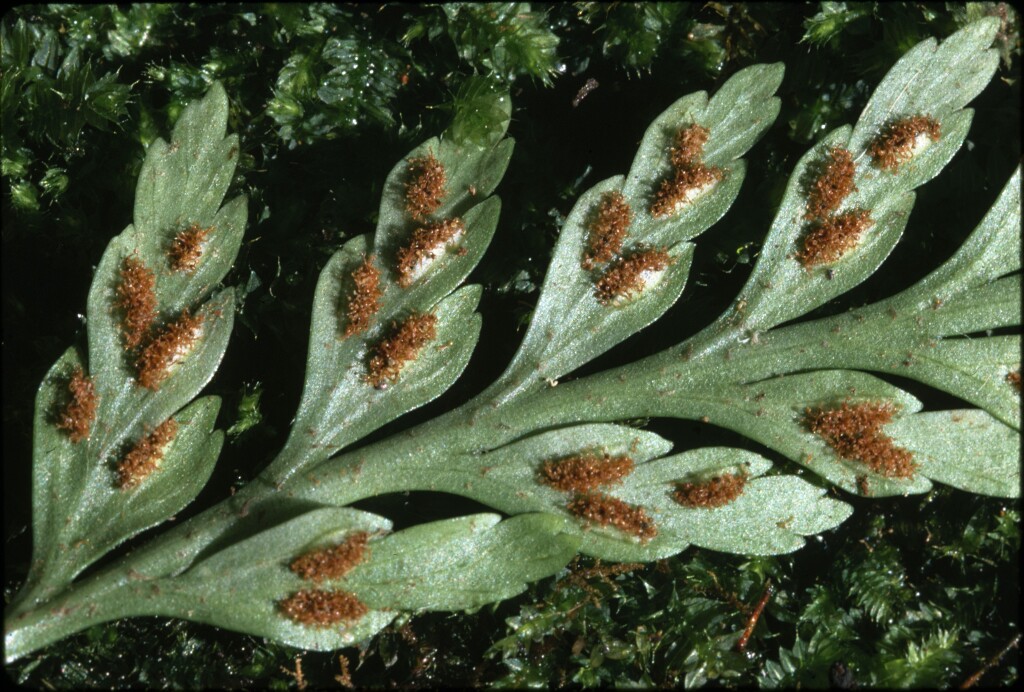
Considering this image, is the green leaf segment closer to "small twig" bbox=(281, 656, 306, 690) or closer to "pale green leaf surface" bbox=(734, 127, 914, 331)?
"pale green leaf surface" bbox=(734, 127, 914, 331)

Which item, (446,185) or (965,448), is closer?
(965,448)

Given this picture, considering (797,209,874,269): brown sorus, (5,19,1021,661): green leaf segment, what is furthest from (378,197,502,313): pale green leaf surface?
(797,209,874,269): brown sorus

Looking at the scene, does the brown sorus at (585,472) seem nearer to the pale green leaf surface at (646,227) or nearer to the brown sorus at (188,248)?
the pale green leaf surface at (646,227)

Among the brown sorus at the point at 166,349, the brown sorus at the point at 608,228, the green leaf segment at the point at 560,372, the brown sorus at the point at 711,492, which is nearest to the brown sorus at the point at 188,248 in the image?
the green leaf segment at the point at 560,372

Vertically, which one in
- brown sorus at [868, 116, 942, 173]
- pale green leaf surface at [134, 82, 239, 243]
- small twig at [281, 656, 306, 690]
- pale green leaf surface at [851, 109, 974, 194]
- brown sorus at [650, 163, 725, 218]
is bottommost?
small twig at [281, 656, 306, 690]

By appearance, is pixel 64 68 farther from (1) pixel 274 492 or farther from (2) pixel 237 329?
(1) pixel 274 492

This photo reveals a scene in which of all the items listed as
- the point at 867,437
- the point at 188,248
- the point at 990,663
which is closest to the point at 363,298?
the point at 188,248

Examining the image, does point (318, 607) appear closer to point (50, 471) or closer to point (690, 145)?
point (50, 471)
